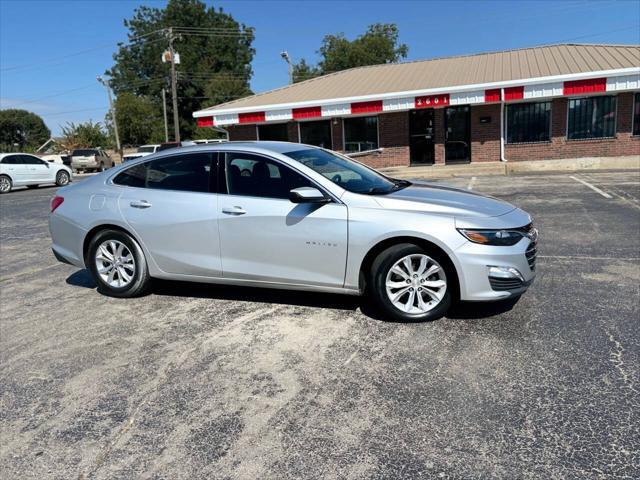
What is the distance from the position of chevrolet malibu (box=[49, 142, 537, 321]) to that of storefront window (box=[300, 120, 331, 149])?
16.3 metres

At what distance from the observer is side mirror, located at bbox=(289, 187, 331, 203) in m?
4.45

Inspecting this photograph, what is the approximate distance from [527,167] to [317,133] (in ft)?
27.1

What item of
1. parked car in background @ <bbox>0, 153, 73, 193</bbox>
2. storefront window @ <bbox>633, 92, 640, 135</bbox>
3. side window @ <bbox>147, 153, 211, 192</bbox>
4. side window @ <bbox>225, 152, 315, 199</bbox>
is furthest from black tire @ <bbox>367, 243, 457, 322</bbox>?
parked car in background @ <bbox>0, 153, 73, 193</bbox>

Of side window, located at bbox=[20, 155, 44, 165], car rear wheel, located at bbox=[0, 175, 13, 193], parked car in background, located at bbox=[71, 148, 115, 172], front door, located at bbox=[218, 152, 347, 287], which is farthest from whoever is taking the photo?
parked car in background, located at bbox=[71, 148, 115, 172]

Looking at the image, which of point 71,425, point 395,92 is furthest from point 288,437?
point 395,92

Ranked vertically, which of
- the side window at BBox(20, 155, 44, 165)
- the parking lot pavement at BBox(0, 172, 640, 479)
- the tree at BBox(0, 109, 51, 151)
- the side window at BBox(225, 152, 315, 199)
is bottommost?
the parking lot pavement at BBox(0, 172, 640, 479)

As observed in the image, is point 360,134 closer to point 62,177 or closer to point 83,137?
point 62,177

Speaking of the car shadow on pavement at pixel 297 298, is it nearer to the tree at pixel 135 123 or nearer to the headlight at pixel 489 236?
the headlight at pixel 489 236

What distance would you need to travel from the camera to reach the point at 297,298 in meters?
5.34

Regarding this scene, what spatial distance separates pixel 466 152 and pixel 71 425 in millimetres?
18475

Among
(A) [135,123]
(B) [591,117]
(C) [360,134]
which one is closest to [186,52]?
(A) [135,123]

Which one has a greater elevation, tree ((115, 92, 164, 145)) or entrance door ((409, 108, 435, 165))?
tree ((115, 92, 164, 145))

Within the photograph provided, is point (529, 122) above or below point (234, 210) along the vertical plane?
above

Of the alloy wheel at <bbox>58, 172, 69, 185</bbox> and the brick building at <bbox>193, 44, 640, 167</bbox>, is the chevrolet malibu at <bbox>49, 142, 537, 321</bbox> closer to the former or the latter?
the brick building at <bbox>193, 44, 640, 167</bbox>
